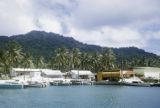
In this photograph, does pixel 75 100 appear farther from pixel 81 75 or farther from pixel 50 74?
pixel 81 75

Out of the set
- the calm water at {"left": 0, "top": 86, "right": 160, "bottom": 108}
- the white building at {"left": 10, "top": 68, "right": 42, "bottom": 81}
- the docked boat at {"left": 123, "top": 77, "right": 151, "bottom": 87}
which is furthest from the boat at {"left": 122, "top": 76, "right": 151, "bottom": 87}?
the calm water at {"left": 0, "top": 86, "right": 160, "bottom": 108}

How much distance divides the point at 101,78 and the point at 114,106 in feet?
376

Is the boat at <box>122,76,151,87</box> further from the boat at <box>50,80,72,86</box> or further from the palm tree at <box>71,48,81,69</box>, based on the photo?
the palm tree at <box>71,48,81,69</box>

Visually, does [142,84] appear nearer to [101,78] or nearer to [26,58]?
[101,78]

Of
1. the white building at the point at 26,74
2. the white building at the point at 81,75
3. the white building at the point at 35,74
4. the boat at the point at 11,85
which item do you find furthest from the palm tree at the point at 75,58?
the boat at the point at 11,85

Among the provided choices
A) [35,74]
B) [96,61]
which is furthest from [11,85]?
[96,61]

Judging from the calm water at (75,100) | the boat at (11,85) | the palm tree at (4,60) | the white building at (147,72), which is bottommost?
the calm water at (75,100)

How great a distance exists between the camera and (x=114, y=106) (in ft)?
205

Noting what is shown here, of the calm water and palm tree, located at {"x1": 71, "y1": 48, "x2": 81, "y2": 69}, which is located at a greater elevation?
palm tree, located at {"x1": 71, "y1": 48, "x2": 81, "y2": 69}

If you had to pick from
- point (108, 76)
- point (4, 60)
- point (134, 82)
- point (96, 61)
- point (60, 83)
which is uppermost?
point (96, 61)

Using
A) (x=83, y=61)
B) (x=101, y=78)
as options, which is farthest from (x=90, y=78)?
(x=83, y=61)

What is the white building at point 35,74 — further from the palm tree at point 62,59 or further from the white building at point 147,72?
the white building at point 147,72

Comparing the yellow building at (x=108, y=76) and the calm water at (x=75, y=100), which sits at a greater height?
the yellow building at (x=108, y=76)

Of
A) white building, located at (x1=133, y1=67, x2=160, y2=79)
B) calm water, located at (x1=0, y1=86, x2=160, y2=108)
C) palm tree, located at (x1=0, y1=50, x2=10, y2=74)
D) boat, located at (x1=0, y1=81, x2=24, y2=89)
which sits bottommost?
calm water, located at (x1=0, y1=86, x2=160, y2=108)
